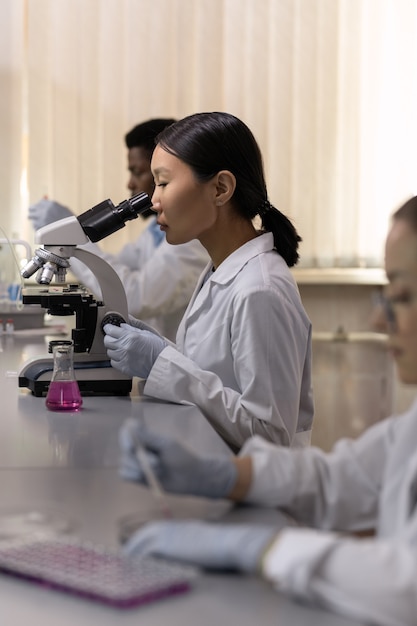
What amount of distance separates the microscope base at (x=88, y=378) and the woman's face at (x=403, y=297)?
1.07m

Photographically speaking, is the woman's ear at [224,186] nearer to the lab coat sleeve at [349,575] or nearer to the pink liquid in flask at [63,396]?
the pink liquid in flask at [63,396]

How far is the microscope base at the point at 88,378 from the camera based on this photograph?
6.78 feet

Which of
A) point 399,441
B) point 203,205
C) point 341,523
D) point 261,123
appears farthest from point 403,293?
point 261,123

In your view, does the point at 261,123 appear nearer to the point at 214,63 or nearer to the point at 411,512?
the point at 214,63

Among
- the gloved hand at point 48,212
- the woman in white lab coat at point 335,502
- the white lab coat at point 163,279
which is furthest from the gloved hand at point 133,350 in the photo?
the gloved hand at point 48,212

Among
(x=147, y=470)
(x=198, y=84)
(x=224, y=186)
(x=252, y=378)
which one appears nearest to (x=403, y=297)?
(x=147, y=470)

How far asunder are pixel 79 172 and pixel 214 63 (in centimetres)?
76

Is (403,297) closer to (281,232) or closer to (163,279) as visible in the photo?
(281,232)

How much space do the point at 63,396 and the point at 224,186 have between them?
601mm

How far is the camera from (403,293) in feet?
3.57

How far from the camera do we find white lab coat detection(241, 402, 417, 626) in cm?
88

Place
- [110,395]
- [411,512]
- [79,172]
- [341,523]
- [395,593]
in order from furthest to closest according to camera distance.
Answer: [79,172]
[110,395]
[341,523]
[411,512]
[395,593]

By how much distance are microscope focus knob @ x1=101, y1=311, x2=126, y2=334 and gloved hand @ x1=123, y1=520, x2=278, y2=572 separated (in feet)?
3.75

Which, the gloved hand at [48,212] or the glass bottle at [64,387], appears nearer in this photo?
the glass bottle at [64,387]
